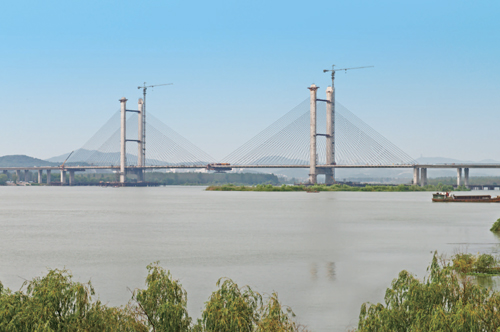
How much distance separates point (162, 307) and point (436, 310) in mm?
4355

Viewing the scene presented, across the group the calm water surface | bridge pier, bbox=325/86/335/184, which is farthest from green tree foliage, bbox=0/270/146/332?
bridge pier, bbox=325/86/335/184

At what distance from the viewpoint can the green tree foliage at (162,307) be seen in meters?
9.59

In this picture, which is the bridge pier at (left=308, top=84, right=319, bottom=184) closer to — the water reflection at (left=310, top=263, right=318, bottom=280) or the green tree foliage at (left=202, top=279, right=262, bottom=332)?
the water reflection at (left=310, top=263, right=318, bottom=280)

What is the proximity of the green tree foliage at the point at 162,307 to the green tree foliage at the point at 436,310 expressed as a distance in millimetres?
2931

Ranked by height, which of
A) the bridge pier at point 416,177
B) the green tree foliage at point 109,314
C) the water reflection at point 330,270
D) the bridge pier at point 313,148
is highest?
the bridge pier at point 313,148

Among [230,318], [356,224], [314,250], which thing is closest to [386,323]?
[230,318]

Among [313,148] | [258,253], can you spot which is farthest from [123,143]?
[258,253]

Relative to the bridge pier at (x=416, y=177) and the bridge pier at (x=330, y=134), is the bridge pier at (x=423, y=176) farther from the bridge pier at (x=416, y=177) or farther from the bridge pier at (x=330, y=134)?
the bridge pier at (x=330, y=134)

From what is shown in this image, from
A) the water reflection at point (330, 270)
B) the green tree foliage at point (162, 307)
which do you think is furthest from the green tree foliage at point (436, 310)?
the water reflection at point (330, 270)

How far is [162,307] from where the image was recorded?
9.71 m

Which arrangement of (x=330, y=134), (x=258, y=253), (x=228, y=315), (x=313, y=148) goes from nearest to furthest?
(x=228, y=315)
(x=258, y=253)
(x=313, y=148)
(x=330, y=134)

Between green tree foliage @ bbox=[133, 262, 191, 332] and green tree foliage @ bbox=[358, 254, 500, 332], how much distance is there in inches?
A: 115

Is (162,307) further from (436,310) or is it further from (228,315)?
(436,310)

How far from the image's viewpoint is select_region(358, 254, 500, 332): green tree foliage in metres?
8.75
